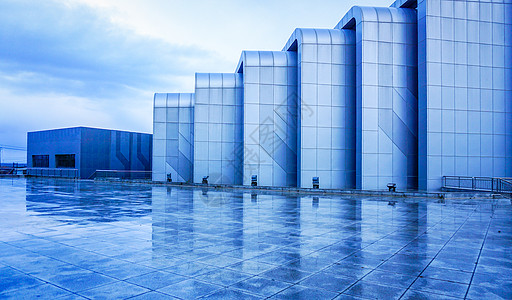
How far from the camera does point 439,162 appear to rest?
1010 inches

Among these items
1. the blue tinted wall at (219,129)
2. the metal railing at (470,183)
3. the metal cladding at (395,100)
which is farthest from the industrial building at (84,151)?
→ the metal railing at (470,183)

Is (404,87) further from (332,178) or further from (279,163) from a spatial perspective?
(279,163)

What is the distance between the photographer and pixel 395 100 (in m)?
27.2

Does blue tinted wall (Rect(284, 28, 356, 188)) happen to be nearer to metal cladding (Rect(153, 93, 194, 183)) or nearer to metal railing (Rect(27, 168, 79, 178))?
metal cladding (Rect(153, 93, 194, 183))

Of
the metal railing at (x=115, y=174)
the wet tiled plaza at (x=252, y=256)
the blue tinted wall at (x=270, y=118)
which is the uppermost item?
the blue tinted wall at (x=270, y=118)

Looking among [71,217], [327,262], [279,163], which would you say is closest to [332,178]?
[279,163]

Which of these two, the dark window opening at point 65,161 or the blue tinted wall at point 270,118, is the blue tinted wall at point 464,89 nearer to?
the blue tinted wall at point 270,118

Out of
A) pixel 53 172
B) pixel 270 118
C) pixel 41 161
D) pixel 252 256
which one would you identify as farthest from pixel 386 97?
pixel 41 161

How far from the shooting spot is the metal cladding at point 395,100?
25.9 metres

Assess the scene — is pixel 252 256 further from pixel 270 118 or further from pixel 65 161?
pixel 65 161

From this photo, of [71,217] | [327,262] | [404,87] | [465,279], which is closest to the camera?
[465,279]

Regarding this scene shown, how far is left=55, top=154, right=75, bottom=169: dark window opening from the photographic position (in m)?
46.8

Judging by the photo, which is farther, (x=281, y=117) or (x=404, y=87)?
(x=281, y=117)

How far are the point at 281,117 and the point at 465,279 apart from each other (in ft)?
83.5
